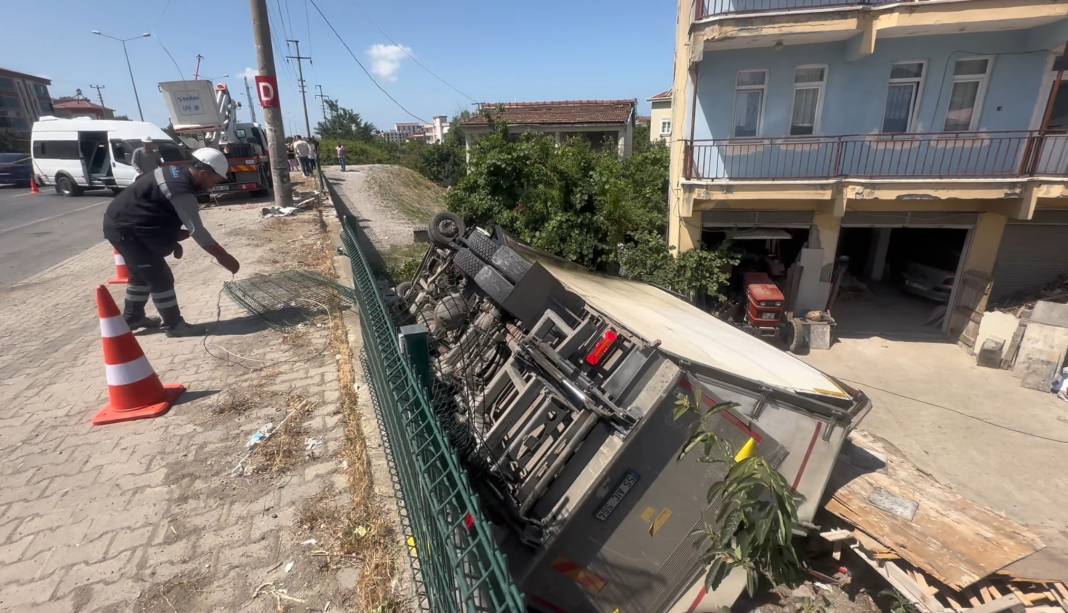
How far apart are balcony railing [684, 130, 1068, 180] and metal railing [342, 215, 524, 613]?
8.15 meters

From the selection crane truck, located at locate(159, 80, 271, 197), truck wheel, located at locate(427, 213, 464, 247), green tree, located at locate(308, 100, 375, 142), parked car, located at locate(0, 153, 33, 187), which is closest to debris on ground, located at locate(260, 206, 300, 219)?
crane truck, located at locate(159, 80, 271, 197)

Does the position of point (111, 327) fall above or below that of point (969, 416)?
above

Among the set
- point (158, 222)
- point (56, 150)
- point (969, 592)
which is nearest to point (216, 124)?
point (56, 150)

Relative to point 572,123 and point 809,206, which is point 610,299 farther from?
point 572,123

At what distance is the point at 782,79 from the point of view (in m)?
8.69

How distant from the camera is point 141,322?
4.88 meters

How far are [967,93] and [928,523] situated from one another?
8.33 m

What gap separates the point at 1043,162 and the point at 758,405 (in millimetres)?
8793

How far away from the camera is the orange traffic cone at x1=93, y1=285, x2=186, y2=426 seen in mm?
3535

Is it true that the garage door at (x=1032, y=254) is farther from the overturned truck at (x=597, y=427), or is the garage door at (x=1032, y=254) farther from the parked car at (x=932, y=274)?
the overturned truck at (x=597, y=427)

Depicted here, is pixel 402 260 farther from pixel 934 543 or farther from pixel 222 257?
pixel 934 543

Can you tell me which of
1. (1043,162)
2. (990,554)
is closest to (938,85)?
(1043,162)

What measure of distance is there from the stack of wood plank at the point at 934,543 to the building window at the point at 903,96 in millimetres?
7001

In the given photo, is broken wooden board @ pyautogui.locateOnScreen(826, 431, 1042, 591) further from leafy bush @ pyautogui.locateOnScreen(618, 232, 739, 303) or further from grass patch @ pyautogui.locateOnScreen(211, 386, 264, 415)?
grass patch @ pyautogui.locateOnScreen(211, 386, 264, 415)
